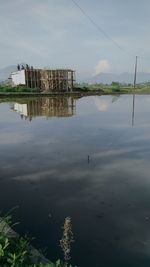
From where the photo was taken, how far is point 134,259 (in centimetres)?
522

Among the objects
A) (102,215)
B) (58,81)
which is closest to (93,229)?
(102,215)

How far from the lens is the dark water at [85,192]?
562 cm

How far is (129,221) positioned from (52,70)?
48401mm

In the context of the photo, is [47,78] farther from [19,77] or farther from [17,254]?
[17,254]

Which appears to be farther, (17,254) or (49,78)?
(49,78)

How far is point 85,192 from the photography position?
26.4 feet

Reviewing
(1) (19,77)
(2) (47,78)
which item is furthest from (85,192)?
(1) (19,77)

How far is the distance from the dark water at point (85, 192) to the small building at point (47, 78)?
37.6 meters

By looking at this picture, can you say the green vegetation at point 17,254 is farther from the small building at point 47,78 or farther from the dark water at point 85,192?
the small building at point 47,78

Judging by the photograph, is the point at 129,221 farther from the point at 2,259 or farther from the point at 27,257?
the point at 2,259

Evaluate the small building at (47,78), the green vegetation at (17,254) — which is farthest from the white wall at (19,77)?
the green vegetation at (17,254)

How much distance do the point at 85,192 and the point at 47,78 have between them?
4594cm

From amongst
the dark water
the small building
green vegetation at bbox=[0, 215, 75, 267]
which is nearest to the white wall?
the small building

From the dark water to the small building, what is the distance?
1482 inches
